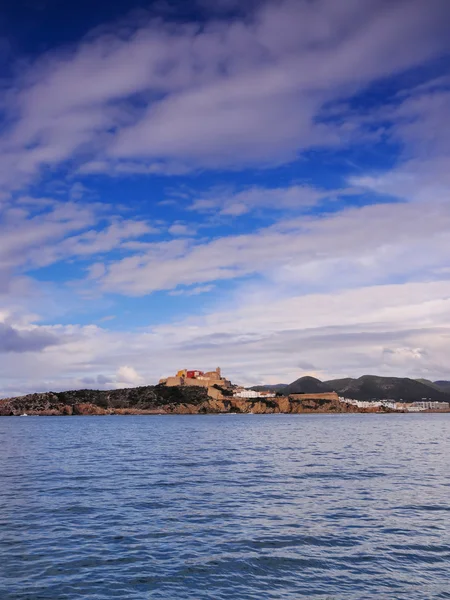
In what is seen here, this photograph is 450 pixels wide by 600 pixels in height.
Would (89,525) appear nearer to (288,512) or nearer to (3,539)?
(3,539)

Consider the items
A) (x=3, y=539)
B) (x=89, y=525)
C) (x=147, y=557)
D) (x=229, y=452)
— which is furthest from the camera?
(x=229, y=452)

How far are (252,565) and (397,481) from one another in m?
27.3

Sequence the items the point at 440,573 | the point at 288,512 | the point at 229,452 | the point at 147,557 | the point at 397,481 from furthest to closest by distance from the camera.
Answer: the point at 229,452 < the point at 397,481 < the point at 288,512 < the point at 147,557 < the point at 440,573

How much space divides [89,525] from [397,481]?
27819 mm

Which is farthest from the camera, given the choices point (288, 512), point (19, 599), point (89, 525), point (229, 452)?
point (229, 452)

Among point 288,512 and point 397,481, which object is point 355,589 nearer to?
point 288,512

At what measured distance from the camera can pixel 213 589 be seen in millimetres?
19656

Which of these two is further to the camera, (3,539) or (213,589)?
(3,539)

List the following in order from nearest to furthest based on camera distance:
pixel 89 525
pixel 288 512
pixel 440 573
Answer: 1. pixel 440 573
2. pixel 89 525
3. pixel 288 512

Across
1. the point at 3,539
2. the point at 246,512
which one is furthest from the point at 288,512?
the point at 3,539

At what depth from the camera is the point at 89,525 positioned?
2912cm

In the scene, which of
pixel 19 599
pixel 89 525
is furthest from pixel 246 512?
pixel 19 599

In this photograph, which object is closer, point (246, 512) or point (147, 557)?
point (147, 557)

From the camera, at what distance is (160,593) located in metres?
19.2
